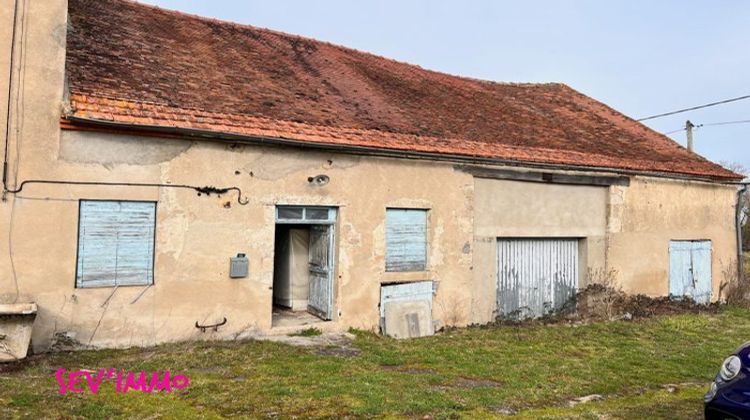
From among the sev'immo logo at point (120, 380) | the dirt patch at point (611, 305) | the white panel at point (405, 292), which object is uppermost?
the white panel at point (405, 292)

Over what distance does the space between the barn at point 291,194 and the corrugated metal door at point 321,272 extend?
5 centimetres

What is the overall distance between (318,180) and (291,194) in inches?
21.6

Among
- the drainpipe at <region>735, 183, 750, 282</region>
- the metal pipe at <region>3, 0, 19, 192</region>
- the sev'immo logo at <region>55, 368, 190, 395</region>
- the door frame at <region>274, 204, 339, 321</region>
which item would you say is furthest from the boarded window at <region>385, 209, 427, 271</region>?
the drainpipe at <region>735, 183, 750, 282</region>

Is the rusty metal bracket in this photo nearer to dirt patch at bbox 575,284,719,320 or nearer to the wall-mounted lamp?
the wall-mounted lamp

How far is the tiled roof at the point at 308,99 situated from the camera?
8508 millimetres

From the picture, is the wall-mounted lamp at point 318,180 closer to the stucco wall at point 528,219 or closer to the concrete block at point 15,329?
the stucco wall at point 528,219

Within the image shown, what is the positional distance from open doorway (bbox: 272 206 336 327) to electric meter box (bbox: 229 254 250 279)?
2.86 ft

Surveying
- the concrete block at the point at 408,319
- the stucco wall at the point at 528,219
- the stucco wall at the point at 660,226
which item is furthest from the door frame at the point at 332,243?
the stucco wall at the point at 660,226

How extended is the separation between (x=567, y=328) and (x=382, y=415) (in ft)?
21.3

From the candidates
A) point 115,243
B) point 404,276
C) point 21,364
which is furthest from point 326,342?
point 21,364

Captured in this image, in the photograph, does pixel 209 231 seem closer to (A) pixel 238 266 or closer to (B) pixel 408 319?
(A) pixel 238 266

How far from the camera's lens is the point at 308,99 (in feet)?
34.8

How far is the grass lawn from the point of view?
17.6 feet

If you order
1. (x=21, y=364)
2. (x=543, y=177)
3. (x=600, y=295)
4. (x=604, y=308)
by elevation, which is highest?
(x=543, y=177)
